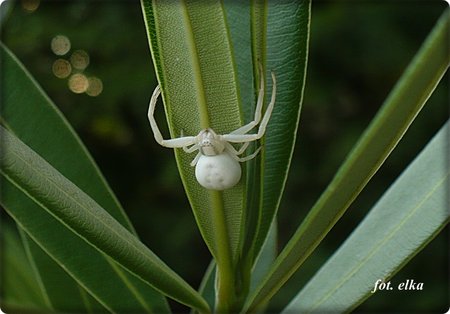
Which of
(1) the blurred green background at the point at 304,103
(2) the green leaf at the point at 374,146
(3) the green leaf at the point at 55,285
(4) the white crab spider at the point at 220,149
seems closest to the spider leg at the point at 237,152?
(4) the white crab spider at the point at 220,149

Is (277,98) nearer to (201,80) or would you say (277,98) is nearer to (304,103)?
Answer: (201,80)

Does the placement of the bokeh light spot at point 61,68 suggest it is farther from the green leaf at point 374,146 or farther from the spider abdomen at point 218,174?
the green leaf at point 374,146

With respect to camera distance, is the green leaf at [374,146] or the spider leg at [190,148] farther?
the spider leg at [190,148]

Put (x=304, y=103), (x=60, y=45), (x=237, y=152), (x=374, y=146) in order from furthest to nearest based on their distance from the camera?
1. (x=60, y=45)
2. (x=304, y=103)
3. (x=237, y=152)
4. (x=374, y=146)

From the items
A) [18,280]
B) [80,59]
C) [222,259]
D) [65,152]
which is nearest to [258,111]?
[222,259]

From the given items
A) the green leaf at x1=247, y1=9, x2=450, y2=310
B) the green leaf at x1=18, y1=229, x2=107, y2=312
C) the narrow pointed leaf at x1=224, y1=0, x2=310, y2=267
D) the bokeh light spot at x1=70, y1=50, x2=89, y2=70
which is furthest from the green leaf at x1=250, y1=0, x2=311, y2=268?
the bokeh light spot at x1=70, y1=50, x2=89, y2=70

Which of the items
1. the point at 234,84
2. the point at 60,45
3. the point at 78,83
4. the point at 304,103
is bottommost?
the point at 304,103

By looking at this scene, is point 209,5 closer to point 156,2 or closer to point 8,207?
point 156,2
